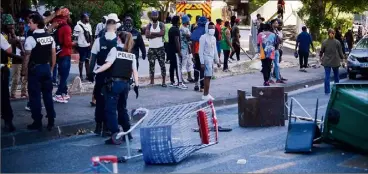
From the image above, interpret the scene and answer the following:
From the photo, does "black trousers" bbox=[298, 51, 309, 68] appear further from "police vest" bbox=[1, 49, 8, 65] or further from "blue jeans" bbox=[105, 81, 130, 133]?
"police vest" bbox=[1, 49, 8, 65]

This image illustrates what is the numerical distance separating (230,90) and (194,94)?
1491mm

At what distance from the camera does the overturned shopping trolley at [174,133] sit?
9.09m

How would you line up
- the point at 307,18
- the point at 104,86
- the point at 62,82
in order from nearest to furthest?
the point at 104,86
the point at 62,82
the point at 307,18

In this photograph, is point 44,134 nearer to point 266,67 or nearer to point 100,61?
point 100,61

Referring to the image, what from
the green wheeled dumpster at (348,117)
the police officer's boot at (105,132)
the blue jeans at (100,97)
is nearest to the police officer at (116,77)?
the blue jeans at (100,97)

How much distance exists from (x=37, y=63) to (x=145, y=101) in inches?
172

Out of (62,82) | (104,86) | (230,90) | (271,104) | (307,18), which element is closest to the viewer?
(104,86)

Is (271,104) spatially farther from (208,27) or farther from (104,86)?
(208,27)

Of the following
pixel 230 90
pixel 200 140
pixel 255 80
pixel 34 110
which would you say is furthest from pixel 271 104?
pixel 255 80

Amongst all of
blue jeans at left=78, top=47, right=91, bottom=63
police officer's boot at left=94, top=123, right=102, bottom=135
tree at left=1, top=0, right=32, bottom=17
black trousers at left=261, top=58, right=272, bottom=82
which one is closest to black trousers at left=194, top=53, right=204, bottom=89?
black trousers at left=261, top=58, right=272, bottom=82

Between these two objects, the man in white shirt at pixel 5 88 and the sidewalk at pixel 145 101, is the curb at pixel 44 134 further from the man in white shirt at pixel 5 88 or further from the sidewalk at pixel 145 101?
the man in white shirt at pixel 5 88

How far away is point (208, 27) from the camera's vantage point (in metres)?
16.3

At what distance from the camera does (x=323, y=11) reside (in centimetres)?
3294

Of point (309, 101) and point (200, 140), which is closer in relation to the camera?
point (200, 140)
